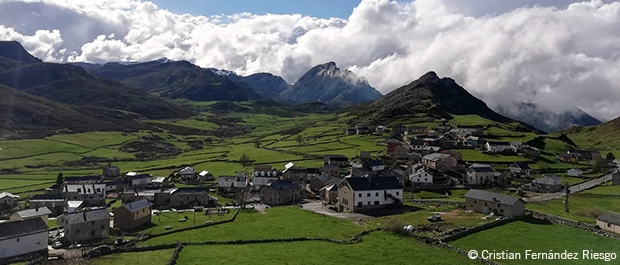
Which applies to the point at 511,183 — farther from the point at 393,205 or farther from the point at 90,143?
the point at 90,143

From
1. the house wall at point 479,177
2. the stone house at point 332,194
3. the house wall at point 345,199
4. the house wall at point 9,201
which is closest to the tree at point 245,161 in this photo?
the stone house at point 332,194

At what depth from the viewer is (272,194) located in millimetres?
90375

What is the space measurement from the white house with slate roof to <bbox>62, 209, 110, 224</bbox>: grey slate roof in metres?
5.04

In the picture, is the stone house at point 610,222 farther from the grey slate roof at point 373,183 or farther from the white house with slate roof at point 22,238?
the white house with slate roof at point 22,238

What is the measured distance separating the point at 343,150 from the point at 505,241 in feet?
342

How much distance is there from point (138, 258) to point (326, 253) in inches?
855

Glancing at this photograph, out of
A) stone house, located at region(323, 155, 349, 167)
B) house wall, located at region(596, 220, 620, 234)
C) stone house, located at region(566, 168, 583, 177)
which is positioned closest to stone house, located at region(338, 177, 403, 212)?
house wall, located at region(596, 220, 620, 234)

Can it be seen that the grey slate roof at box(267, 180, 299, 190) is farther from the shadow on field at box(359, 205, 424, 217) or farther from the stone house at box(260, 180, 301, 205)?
the shadow on field at box(359, 205, 424, 217)

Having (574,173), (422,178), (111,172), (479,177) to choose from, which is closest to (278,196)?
(422,178)

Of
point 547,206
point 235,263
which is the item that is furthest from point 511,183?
point 235,263

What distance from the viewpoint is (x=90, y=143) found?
648 ft

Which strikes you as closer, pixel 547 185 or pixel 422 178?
pixel 547 185

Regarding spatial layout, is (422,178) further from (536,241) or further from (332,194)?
(536,241)

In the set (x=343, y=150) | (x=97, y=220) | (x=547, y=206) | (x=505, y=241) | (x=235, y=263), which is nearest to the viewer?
(x=235, y=263)
